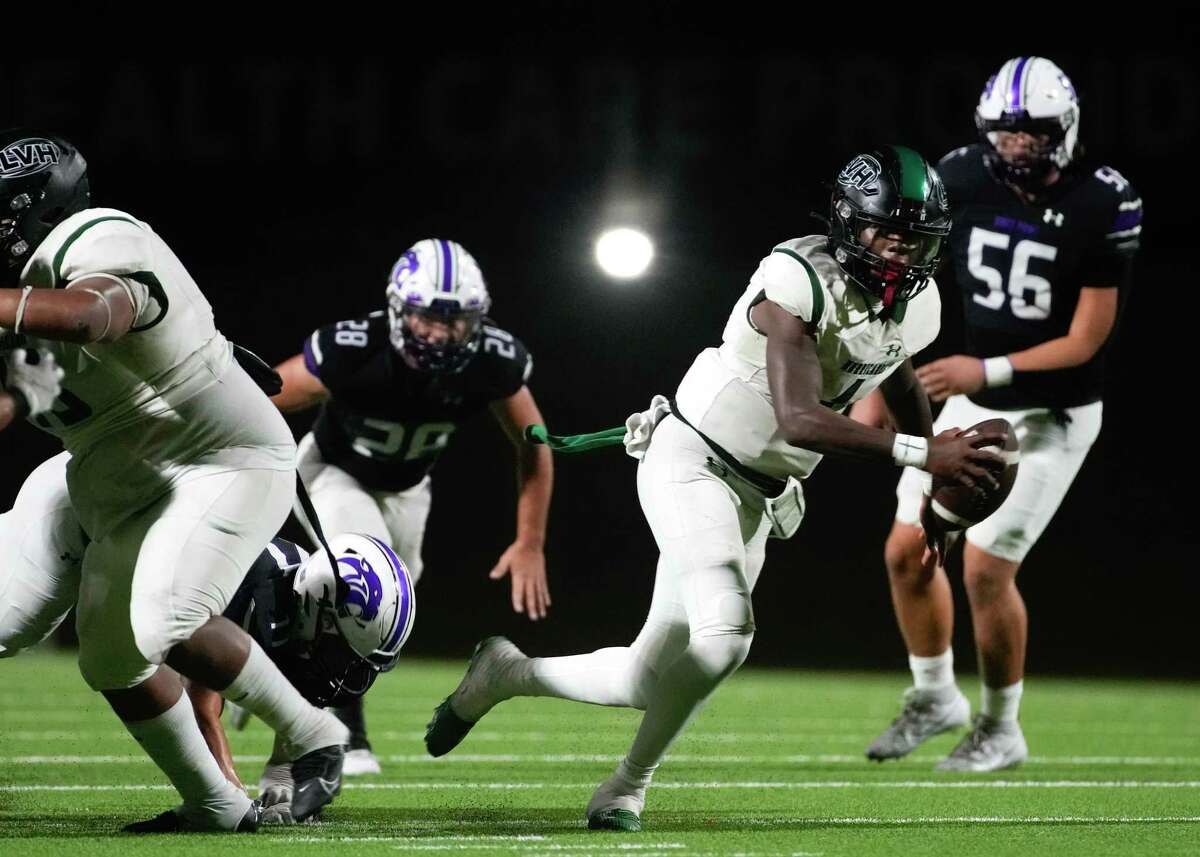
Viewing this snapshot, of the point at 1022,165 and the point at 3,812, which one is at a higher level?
the point at 1022,165

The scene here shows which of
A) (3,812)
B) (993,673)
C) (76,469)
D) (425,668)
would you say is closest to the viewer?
(76,469)

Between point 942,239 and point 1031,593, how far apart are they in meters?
7.08

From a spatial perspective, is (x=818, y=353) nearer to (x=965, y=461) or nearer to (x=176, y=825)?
(x=965, y=461)

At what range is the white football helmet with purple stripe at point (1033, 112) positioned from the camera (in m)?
5.27

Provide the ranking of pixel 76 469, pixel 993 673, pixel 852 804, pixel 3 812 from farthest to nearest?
pixel 993 673
pixel 852 804
pixel 3 812
pixel 76 469

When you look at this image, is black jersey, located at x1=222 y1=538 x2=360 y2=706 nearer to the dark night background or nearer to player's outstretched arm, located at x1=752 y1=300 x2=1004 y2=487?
player's outstretched arm, located at x1=752 y1=300 x2=1004 y2=487

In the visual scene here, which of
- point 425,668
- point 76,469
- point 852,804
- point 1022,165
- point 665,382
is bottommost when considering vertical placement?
point 425,668

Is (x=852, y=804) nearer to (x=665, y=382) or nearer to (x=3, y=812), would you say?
(x=3, y=812)

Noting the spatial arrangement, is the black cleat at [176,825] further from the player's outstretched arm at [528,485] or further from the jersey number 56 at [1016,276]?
the jersey number 56 at [1016,276]

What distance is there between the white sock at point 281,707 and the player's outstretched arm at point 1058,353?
2.11 metres

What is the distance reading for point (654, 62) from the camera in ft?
33.9

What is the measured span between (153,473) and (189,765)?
23.2 inches

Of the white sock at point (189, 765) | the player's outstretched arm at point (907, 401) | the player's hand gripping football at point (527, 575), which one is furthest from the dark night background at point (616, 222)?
the white sock at point (189, 765)

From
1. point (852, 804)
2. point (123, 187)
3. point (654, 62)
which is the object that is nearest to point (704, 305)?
point (654, 62)
